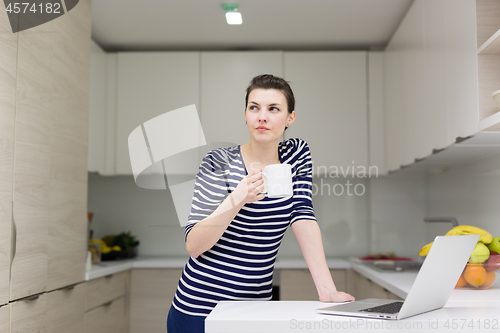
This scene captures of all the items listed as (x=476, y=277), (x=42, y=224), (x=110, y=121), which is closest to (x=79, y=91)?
(x=42, y=224)

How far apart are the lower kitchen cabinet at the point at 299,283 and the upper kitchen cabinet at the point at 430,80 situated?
0.74m

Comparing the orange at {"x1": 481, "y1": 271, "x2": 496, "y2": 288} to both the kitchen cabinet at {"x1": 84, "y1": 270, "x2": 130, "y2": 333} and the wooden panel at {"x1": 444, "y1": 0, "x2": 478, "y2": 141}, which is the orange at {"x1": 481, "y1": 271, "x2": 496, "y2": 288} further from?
the kitchen cabinet at {"x1": 84, "y1": 270, "x2": 130, "y2": 333}

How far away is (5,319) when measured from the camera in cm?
140

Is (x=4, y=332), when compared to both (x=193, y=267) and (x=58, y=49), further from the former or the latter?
(x=58, y=49)

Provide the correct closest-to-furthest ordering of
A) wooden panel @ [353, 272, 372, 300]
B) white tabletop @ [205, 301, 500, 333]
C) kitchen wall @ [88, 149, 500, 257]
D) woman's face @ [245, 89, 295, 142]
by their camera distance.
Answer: white tabletop @ [205, 301, 500, 333]
woman's face @ [245, 89, 295, 142]
wooden panel @ [353, 272, 372, 300]
kitchen wall @ [88, 149, 500, 257]

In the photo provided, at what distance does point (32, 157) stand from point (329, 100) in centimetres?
186

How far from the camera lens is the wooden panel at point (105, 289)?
2.14 metres

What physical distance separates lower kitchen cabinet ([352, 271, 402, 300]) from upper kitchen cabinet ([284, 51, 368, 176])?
71 centimetres

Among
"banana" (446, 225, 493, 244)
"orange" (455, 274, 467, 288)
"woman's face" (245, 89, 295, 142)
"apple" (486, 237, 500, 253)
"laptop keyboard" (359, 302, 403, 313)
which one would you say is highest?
"woman's face" (245, 89, 295, 142)

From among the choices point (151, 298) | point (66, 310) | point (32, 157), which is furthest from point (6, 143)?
point (151, 298)

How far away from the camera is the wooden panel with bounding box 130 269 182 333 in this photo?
2.67 meters

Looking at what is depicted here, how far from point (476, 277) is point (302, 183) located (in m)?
0.70

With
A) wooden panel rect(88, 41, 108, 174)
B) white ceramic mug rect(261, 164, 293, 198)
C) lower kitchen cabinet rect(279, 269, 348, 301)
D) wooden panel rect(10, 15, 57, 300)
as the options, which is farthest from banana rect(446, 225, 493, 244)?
wooden panel rect(88, 41, 108, 174)

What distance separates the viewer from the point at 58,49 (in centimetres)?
179
